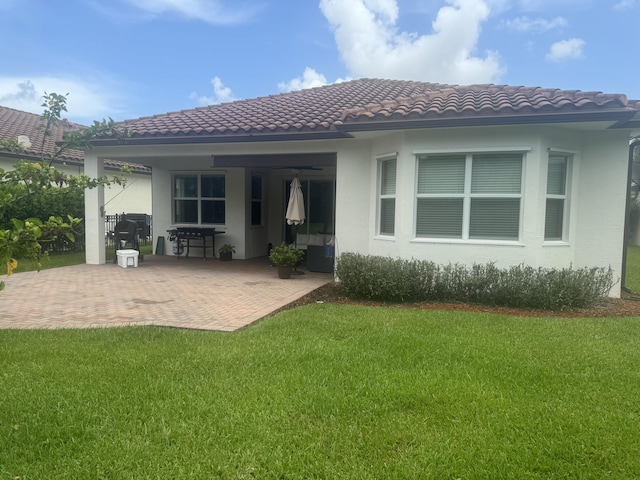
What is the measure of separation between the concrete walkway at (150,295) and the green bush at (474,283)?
4.63ft

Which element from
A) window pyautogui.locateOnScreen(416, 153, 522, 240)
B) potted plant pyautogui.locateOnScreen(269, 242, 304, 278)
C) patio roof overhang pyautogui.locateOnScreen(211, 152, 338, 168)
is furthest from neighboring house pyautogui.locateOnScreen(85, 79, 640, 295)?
potted plant pyautogui.locateOnScreen(269, 242, 304, 278)

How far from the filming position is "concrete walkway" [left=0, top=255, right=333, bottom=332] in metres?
6.82

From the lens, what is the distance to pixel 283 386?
4.24 metres

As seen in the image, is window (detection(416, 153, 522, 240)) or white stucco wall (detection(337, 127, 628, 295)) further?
window (detection(416, 153, 522, 240))

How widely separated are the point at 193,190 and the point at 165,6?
567 cm

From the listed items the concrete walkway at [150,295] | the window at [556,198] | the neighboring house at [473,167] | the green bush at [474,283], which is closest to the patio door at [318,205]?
the concrete walkway at [150,295]

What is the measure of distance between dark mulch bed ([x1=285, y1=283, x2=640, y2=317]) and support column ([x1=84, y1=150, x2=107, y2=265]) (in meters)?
7.22

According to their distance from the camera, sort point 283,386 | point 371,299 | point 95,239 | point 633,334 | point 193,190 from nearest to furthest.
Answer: point 283,386
point 633,334
point 371,299
point 95,239
point 193,190

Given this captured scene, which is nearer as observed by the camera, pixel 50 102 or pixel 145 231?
pixel 50 102

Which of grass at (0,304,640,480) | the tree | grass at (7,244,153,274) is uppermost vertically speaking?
the tree

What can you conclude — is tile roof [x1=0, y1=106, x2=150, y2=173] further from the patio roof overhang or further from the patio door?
the patio door

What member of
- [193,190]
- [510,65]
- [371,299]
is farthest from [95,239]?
[510,65]

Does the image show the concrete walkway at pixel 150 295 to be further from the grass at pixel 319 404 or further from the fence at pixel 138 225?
the fence at pixel 138 225

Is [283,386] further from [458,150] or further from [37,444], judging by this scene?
[458,150]
